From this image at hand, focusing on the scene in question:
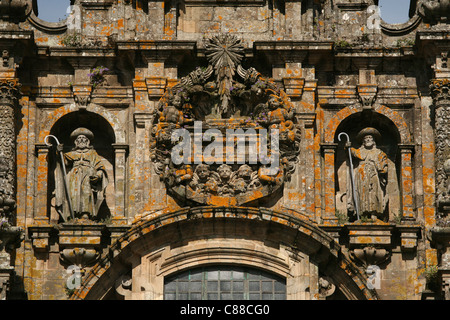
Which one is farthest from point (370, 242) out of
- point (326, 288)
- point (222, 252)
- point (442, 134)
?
point (222, 252)

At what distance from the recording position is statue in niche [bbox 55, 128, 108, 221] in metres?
35.2

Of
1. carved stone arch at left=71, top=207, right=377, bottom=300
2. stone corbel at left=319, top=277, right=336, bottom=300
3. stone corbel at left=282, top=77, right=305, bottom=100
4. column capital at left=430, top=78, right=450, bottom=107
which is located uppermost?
Result: stone corbel at left=282, top=77, right=305, bottom=100

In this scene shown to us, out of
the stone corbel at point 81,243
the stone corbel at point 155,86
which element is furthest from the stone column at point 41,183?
the stone corbel at point 155,86

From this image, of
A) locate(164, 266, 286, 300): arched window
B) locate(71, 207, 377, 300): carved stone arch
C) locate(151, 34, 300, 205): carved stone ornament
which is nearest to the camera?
locate(71, 207, 377, 300): carved stone arch

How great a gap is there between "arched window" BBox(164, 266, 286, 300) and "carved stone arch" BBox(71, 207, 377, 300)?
16 cm

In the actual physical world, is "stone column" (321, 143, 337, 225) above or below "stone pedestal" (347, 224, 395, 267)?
above

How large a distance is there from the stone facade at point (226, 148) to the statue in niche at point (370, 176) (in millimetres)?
37

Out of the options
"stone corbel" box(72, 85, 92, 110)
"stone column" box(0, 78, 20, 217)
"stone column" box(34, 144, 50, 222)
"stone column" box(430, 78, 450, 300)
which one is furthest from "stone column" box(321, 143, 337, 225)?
"stone column" box(0, 78, 20, 217)

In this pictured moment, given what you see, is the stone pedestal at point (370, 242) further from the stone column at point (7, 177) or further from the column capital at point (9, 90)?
the column capital at point (9, 90)

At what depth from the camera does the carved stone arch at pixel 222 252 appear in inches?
1361

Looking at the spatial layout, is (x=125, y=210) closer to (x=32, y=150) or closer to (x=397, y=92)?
(x=32, y=150)

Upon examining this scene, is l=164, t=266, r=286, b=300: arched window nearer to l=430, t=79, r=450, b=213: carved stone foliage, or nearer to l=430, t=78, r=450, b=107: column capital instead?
l=430, t=79, r=450, b=213: carved stone foliage

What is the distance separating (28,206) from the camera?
35.3m
